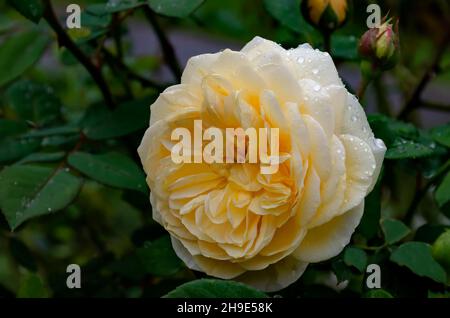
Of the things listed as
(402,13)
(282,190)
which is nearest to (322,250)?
(282,190)

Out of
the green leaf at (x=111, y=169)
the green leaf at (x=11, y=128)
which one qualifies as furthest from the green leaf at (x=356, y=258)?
the green leaf at (x=11, y=128)

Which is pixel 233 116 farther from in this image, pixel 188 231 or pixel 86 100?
pixel 86 100

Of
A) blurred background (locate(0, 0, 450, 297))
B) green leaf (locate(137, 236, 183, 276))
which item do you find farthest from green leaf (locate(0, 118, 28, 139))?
green leaf (locate(137, 236, 183, 276))

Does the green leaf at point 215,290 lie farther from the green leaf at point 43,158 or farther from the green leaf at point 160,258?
the green leaf at point 43,158

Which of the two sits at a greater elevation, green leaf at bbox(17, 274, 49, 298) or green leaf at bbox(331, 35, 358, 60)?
green leaf at bbox(331, 35, 358, 60)

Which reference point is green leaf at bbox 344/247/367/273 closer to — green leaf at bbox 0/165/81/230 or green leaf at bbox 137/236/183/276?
green leaf at bbox 137/236/183/276
